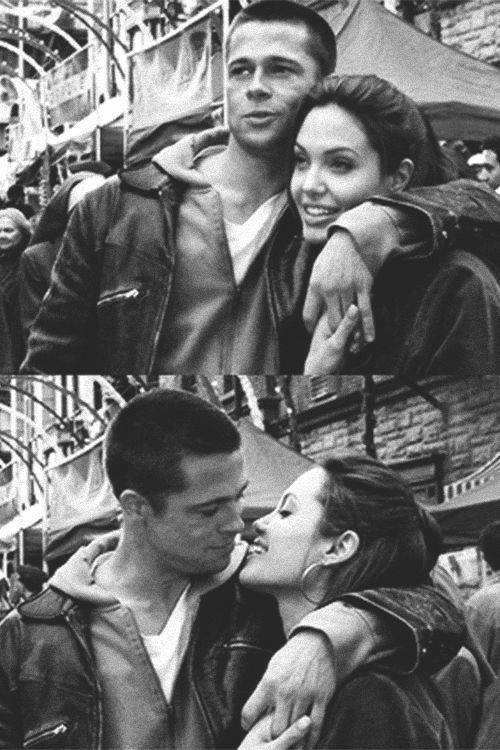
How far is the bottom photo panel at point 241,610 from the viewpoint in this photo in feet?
10.1

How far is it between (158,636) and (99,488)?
27 cm

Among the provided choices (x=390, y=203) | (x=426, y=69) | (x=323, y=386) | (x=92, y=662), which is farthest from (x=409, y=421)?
(x=426, y=69)

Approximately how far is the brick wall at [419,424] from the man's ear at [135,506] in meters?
0.24

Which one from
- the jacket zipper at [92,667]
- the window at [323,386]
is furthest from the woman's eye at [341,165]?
the jacket zipper at [92,667]

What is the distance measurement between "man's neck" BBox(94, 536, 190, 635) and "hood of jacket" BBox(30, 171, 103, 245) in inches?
15.1

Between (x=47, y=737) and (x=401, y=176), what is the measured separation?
2.27ft

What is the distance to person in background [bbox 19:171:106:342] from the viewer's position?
326 centimetres

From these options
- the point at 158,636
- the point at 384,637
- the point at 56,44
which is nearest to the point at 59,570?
the point at 158,636

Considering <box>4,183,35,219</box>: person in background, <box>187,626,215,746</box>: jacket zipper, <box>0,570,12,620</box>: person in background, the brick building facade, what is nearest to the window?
the brick building facade

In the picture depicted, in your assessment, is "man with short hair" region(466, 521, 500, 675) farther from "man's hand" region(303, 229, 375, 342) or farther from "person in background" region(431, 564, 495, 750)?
"man's hand" region(303, 229, 375, 342)

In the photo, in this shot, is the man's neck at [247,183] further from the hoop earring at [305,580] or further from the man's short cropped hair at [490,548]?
the man's short cropped hair at [490,548]

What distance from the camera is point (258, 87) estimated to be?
10.1ft

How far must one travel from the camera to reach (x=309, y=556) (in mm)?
3125

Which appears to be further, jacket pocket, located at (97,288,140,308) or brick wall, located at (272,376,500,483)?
brick wall, located at (272,376,500,483)
